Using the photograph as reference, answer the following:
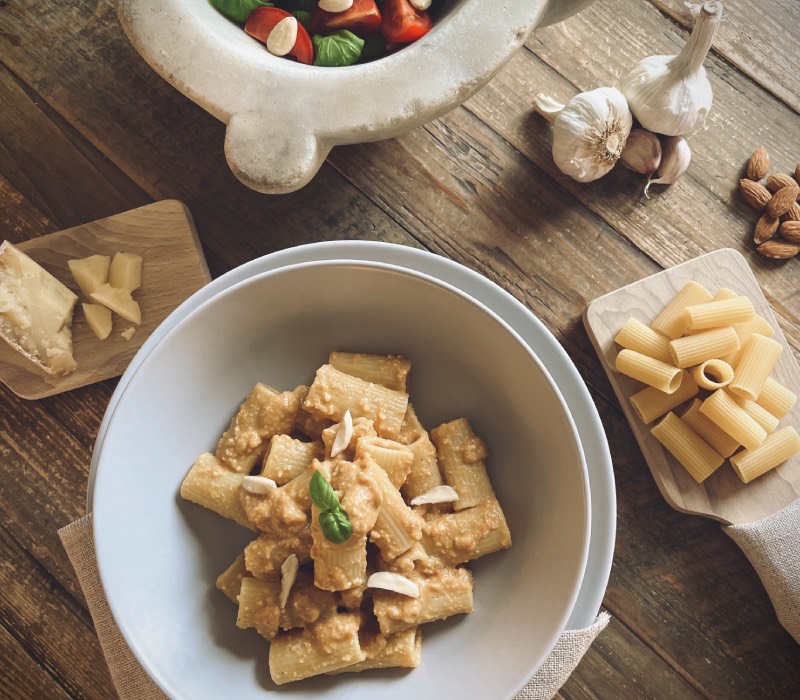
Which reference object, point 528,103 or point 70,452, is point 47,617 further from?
point 528,103

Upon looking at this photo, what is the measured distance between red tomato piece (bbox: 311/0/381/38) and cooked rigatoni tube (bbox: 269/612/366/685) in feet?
3.23

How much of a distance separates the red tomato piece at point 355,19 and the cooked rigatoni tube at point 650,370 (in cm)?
76

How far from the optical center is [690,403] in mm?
1429

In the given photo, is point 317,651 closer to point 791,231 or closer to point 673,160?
point 673,160

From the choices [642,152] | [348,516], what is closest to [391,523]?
[348,516]

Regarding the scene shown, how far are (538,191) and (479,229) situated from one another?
0.15 meters

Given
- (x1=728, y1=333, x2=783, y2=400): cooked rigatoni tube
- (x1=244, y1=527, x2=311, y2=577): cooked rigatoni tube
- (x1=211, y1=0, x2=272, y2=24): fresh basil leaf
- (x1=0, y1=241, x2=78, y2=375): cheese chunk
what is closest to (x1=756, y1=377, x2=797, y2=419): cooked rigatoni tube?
(x1=728, y1=333, x2=783, y2=400): cooked rigatoni tube

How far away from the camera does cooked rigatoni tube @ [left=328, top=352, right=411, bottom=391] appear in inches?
47.1

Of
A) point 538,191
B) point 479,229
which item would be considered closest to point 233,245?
point 479,229

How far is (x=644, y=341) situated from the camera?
1.38 meters

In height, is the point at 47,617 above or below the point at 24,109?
below

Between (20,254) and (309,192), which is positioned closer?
(20,254)

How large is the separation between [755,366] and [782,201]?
0.38 m

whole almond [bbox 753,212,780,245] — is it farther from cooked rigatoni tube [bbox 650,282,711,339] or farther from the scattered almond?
cooked rigatoni tube [bbox 650,282,711,339]
